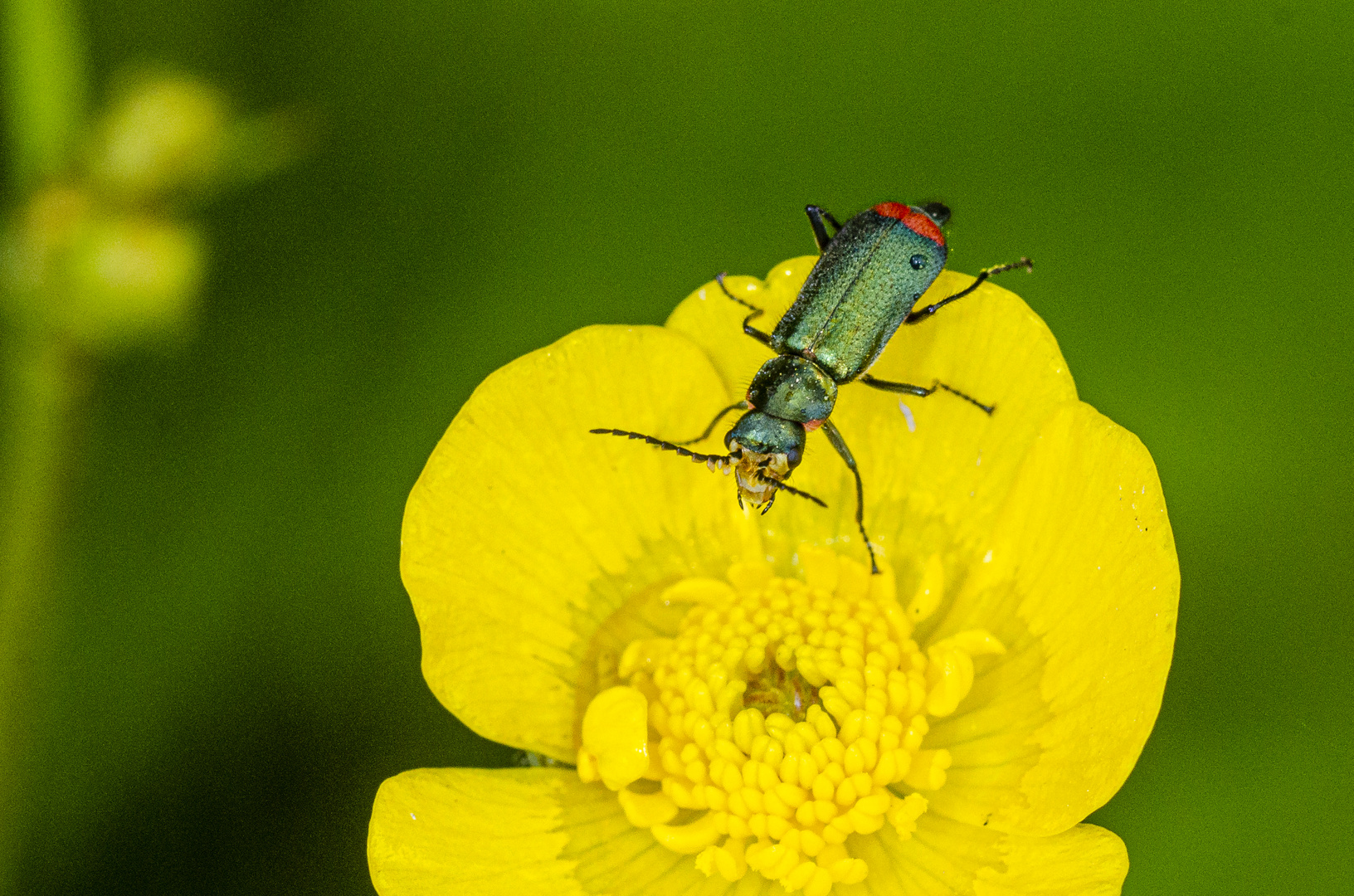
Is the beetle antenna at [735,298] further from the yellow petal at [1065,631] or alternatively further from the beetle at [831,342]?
the yellow petal at [1065,631]

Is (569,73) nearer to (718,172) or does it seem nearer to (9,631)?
(718,172)

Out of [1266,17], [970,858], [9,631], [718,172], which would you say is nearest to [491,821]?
[970,858]

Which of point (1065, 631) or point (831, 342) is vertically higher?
point (831, 342)

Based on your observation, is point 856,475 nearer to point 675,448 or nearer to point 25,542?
point 675,448

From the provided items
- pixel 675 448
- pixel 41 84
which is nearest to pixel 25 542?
pixel 41 84

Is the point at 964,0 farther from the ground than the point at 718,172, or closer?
farther from the ground

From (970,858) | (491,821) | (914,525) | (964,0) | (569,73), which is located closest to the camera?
(970,858)

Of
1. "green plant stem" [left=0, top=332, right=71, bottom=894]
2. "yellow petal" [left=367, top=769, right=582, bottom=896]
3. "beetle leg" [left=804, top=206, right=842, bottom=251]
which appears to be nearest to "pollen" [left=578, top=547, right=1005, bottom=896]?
"yellow petal" [left=367, top=769, right=582, bottom=896]

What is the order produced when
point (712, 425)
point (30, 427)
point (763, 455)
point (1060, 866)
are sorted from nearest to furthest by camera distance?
point (1060, 866), point (763, 455), point (712, 425), point (30, 427)
